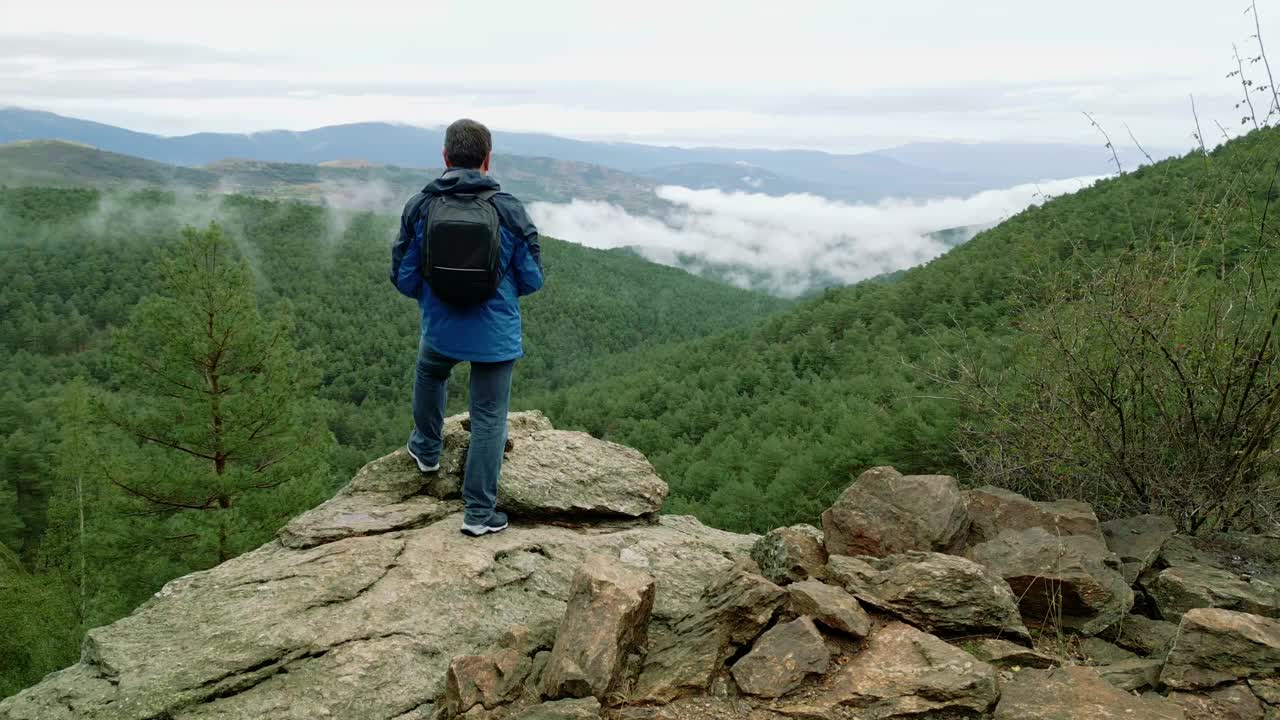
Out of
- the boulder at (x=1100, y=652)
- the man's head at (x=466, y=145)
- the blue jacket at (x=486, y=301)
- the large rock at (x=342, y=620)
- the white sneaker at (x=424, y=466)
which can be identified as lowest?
the large rock at (x=342, y=620)

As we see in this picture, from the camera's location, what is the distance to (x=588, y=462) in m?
6.11

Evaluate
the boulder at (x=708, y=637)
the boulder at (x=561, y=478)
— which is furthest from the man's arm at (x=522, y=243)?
the boulder at (x=708, y=637)

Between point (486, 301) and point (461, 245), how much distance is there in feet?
1.34

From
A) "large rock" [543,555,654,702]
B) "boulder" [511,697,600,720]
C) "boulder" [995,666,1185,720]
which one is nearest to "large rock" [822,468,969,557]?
"boulder" [995,666,1185,720]

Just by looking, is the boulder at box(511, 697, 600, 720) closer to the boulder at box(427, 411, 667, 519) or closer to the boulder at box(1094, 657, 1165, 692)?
the boulder at box(1094, 657, 1165, 692)

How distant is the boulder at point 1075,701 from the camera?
9.49ft

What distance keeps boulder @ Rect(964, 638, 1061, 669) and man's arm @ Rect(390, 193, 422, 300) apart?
3.59m

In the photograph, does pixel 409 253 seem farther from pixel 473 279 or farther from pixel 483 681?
pixel 483 681

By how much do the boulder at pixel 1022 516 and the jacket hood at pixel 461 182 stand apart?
369 centimetres

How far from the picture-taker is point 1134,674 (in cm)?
333

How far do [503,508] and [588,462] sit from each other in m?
0.90

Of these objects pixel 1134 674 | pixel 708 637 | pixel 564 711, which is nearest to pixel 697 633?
pixel 708 637

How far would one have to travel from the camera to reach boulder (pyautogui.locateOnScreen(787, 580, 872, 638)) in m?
3.58

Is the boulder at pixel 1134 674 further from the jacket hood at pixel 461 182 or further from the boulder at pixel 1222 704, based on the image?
the jacket hood at pixel 461 182
